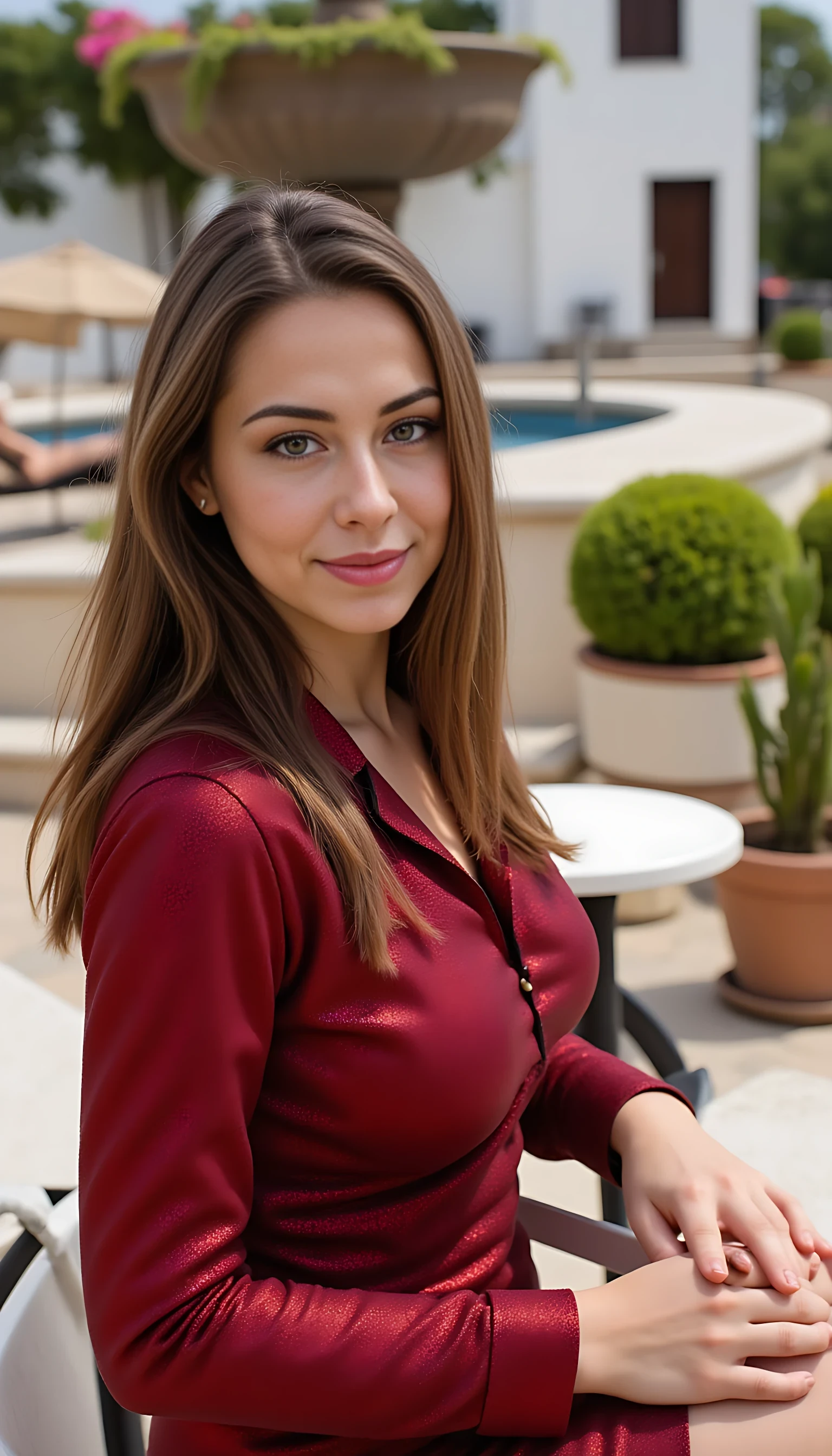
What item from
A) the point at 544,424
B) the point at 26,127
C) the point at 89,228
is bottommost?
the point at 544,424

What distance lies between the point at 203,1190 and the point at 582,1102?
617 mm

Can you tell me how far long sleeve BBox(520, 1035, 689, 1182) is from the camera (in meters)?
1.56

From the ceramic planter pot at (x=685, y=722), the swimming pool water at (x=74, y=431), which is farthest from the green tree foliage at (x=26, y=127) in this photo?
the ceramic planter pot at (x=685, y=722)

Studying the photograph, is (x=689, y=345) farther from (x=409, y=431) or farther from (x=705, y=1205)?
(x=705, y=1205)

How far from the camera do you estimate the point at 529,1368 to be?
1.15m

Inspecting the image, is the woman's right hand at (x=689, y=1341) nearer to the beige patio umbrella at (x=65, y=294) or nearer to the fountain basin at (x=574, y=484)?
the fountain basin at (x=574, y=484)

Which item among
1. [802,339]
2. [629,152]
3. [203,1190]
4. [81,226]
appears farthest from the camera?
[81,226]

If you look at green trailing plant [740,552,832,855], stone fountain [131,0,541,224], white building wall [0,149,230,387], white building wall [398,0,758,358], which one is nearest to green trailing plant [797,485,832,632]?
green trailing plant [740,552,832,855]

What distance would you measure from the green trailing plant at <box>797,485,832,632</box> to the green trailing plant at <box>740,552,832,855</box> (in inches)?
110

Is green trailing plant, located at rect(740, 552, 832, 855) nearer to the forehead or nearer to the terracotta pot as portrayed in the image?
the forehead

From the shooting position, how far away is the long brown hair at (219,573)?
1.25 metres

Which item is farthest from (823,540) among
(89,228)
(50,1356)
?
(89,228)

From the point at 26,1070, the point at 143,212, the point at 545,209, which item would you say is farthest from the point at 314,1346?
the point at 143,212

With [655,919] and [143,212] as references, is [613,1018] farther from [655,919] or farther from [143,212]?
[143,212]
